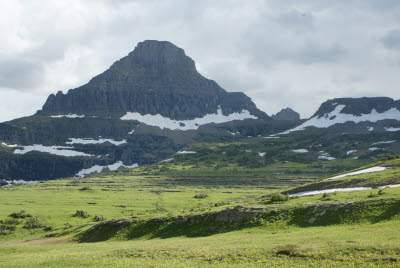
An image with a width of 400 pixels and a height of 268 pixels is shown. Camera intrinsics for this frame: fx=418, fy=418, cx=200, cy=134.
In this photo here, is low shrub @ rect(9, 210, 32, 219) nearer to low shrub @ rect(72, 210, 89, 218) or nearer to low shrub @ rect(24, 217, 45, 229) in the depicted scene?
low shrub @ rect(24, 217, 45, 229)

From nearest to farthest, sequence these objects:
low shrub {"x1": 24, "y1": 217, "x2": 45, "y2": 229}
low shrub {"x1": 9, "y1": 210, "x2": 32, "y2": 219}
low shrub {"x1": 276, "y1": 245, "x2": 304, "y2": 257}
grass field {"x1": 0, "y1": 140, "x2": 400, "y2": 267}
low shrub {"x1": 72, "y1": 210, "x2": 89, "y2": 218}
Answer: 1. grass field {"x1": 0, "y1": 140, "x2": 400, "y2": 267}
2. low shrub {"x1": 276, "y1": 245, "x2": 304, "y2": 257}
3. low shrub {"x1": 24, "y1": 217, "x2": 45, "y2": 229}
4. low shrub {"x1": 9, "y1": 210, "x2": 32, "y2": 219}
5. low shrub {"x1": 72, "y1": 210, "x2": 89, "y2": 218}

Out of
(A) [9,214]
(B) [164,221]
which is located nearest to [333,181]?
(B) [164,221]

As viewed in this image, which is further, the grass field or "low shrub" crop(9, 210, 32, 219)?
"low shrub" crop(9, 210, 32, 219)

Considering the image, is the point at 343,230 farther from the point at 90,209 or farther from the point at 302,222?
the point at 90,209

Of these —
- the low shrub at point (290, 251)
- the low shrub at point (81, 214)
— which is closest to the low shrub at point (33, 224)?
the low shrub at point (81, 214)

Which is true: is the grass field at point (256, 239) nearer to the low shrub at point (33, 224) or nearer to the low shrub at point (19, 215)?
the low shrub at point (33, 224)

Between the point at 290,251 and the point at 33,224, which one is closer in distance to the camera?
the point at 290,251

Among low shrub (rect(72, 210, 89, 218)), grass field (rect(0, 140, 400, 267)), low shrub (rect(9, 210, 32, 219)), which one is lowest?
low shrub (rect(72, 210, 89, 218))

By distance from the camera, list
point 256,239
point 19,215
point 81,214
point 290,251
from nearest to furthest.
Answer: point 290,251 < point 256,239 < point 19,215 < point 81,214

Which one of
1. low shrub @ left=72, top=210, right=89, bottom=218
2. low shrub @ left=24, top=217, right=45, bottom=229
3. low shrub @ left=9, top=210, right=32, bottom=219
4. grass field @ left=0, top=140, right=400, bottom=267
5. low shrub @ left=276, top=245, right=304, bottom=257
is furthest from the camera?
low shrub @ left=72, top=210, right=89, bottom=218

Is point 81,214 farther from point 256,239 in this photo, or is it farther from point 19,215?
point 256,239

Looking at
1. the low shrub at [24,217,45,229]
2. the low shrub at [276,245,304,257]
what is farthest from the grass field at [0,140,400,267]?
the low shrub at [24,217,45,229]

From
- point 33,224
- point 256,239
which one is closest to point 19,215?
point 33,224

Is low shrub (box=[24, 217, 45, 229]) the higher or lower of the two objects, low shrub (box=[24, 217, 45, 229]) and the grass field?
the lower
